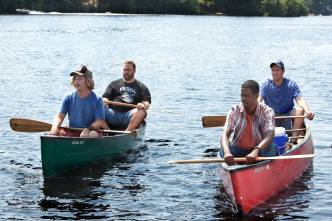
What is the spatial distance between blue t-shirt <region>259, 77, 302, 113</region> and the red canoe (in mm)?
1834

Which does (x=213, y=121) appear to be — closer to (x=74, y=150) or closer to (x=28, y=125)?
(x=74, y=150)

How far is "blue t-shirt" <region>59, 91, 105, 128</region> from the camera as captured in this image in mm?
9492

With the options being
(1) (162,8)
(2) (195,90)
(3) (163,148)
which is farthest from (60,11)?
(3) (163,148)

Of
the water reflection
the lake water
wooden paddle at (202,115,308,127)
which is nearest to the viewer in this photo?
the water reflection

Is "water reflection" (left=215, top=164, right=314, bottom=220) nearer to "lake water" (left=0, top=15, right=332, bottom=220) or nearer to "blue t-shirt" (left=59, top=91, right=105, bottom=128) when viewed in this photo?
"lake water" (left=0, top=15, right=332, bottom=220)

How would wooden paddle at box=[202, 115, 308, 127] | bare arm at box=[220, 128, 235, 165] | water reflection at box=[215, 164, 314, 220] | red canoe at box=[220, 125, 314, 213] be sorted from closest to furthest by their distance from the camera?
red canoe at box=[220, 125, 314, 213], bare arm at box=[220, 128, 235, 165], water reflection at box=[215, 164, 314, 220], wooden paddle at box=[202, 115, 308, 127]

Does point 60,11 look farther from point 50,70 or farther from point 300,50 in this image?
point 50,70

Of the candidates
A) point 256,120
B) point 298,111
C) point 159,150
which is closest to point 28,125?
point 159,150

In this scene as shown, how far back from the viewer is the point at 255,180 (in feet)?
25.2

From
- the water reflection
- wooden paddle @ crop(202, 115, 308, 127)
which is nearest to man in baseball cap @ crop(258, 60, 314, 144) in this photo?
wooden paddle @ crop(202, 115, 308, 127)

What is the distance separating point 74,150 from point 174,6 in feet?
343

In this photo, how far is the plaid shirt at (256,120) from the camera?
7941mm

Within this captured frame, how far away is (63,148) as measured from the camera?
9.21 m

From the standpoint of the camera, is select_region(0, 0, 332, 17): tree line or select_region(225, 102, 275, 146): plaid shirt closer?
select_region(225, 102, 275, 146): plaid shirt
